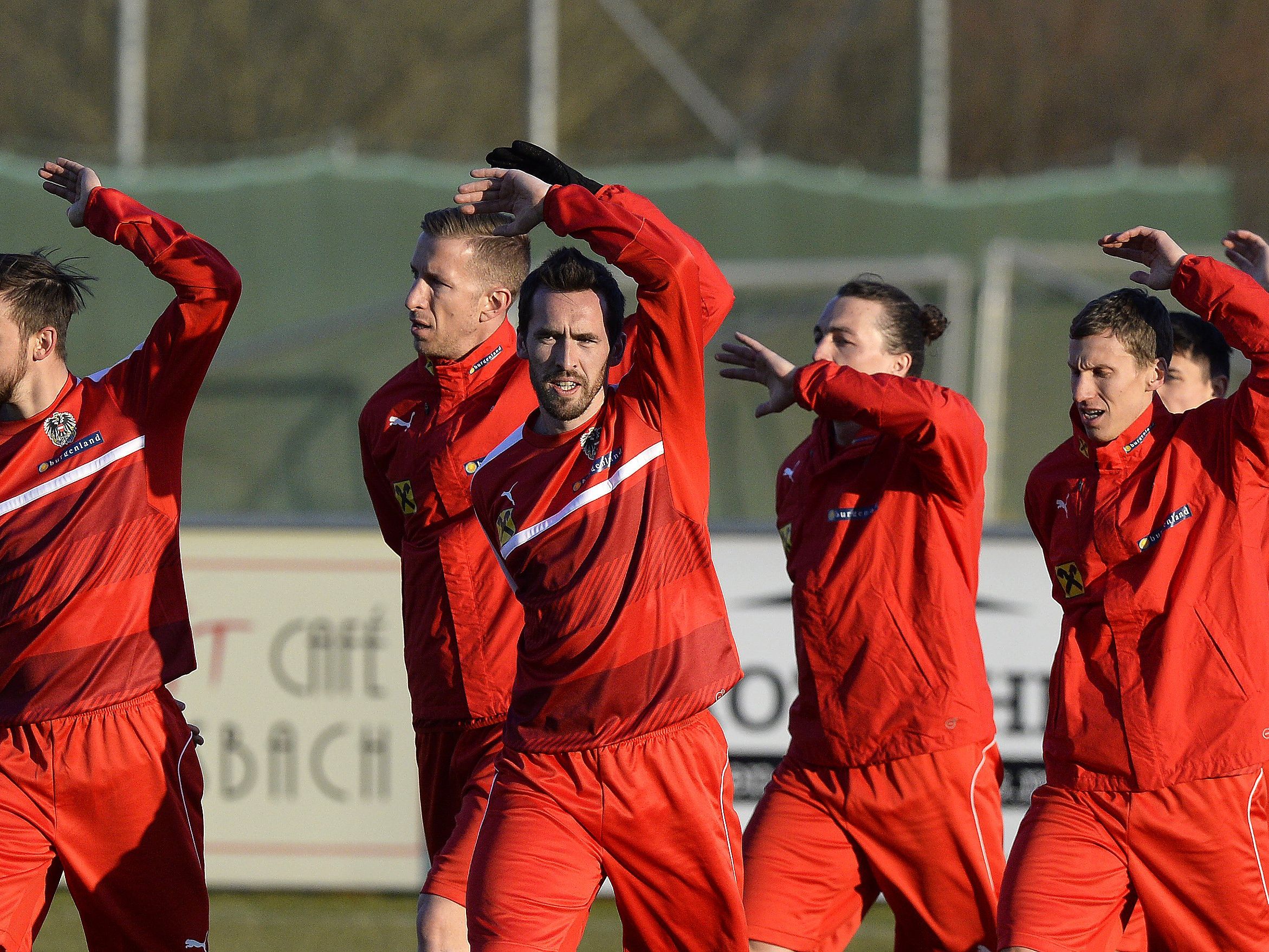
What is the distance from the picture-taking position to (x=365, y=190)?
12.5m

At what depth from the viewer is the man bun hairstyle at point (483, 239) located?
482cm

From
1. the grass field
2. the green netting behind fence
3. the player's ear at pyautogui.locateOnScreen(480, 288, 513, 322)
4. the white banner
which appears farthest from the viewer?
the green netting behind fence

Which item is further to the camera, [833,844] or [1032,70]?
[1032,70]

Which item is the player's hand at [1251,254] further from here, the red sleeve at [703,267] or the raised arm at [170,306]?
the raised arm at [170,306]

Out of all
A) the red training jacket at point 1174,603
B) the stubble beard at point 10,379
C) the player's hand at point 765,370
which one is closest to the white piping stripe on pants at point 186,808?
the stubble beard at point 10,379

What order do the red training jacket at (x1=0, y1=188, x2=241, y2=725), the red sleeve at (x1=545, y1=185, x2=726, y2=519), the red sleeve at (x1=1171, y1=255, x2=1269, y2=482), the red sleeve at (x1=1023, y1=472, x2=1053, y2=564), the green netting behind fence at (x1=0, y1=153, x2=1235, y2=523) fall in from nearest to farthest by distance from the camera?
the red sleeve at (x1=545, y1=185, x2=726, y2=519) → the red sleeve at (x1=1171, y1=255, x2=1269, y2=482) → the red training jacket at (x1=0, y1=188, x2=241, y2=725) → the red sleeve at (x1=1023, y1=472, x2=1053, y2=564) → the green netting behind fence at (x1=0, y1=153, x2=1235, y2=523)

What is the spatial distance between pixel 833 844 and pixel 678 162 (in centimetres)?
993

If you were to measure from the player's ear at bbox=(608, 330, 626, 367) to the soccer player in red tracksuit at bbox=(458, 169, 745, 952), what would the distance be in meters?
0.02

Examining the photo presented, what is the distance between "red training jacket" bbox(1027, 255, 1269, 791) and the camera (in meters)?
4.20

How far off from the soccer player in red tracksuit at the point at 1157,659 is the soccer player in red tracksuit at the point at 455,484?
4.52 ft

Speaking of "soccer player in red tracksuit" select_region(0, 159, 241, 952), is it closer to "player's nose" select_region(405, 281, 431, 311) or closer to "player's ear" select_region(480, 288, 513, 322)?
"player's nose" select_region(405, 281, 431, 311)

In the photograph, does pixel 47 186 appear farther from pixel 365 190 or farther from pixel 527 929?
pixel 365 190

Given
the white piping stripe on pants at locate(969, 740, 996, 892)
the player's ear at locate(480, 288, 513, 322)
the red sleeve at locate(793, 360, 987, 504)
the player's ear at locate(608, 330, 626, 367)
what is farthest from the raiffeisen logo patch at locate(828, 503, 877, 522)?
the player's ear at locate(480, 288, 513, 322)

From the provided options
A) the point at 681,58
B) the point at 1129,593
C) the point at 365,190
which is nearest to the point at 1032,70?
the point at 681,58
